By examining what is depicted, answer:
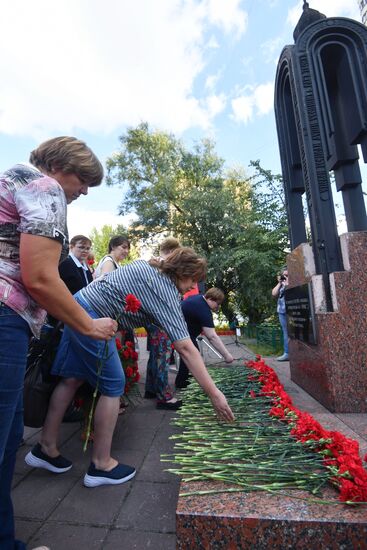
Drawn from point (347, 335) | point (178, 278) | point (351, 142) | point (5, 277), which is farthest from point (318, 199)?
point (5, 277)

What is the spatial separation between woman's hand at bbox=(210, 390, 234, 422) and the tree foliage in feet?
37.2

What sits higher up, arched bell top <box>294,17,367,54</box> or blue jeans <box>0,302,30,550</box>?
arched bell top <box>294,17,367,54</box>

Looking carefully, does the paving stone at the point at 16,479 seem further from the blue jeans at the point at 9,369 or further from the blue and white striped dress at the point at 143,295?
the blue and white striped dress at the point at 143,295

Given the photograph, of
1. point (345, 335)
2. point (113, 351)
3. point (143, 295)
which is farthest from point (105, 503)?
point (345, 335)

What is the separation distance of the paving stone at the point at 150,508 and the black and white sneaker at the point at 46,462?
1.77 feet

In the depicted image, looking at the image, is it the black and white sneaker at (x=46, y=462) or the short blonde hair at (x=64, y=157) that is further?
the black and white sneaker at (x=46, y=462)

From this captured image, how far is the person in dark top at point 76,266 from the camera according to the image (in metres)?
3.27

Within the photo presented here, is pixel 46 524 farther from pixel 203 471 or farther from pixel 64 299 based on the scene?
pixel 64 299

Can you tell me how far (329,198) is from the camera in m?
3.83

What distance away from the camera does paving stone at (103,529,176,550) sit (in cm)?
156

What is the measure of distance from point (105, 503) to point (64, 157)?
1830 mm

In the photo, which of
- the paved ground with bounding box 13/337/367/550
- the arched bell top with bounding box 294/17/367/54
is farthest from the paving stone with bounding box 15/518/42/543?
the arched bell top with bounding box 294/17/367/54

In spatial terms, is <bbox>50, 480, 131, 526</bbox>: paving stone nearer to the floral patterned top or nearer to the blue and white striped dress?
the blue and white striped dress

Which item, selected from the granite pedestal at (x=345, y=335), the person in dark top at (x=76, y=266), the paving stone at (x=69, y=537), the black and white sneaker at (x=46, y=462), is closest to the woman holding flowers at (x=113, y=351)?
the black and white sneaker at (x=46, y=462)
